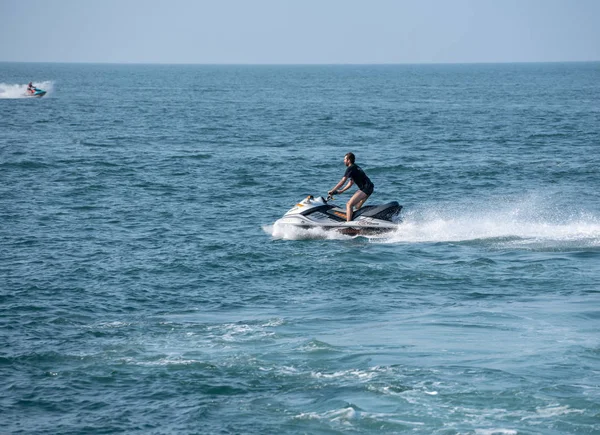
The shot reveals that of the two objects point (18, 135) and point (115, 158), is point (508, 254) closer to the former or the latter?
point (115, 158)

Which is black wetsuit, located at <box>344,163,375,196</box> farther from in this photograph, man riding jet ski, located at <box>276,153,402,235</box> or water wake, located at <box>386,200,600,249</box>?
water wake, located at <box>386,200,600,249</box>

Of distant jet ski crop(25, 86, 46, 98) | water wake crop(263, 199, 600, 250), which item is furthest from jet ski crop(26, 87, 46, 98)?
water wake crop(263, 199, 600, 250)

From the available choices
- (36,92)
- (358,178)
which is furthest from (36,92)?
(358,178)

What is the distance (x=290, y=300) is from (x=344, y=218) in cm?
536

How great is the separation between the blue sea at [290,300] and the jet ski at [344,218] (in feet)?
0.85

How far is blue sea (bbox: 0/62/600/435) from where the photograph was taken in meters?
12.1

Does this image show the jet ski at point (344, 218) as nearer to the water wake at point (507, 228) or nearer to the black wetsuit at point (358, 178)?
the water wake at point (507, 228)

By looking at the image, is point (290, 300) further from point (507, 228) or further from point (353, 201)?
point (507, 228)

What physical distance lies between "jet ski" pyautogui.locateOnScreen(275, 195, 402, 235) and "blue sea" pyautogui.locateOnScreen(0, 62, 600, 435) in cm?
26

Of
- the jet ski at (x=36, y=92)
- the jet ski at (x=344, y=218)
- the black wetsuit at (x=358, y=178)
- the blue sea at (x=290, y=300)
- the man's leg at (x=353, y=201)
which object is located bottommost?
the blue sea at (x=290, y=300)

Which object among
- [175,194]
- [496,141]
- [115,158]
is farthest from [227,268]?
[496,141]

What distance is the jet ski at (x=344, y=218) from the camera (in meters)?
22.4

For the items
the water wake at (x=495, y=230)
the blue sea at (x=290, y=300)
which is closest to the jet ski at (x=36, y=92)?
the blue sea at (x=290, y=300)

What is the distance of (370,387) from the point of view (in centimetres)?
1264
